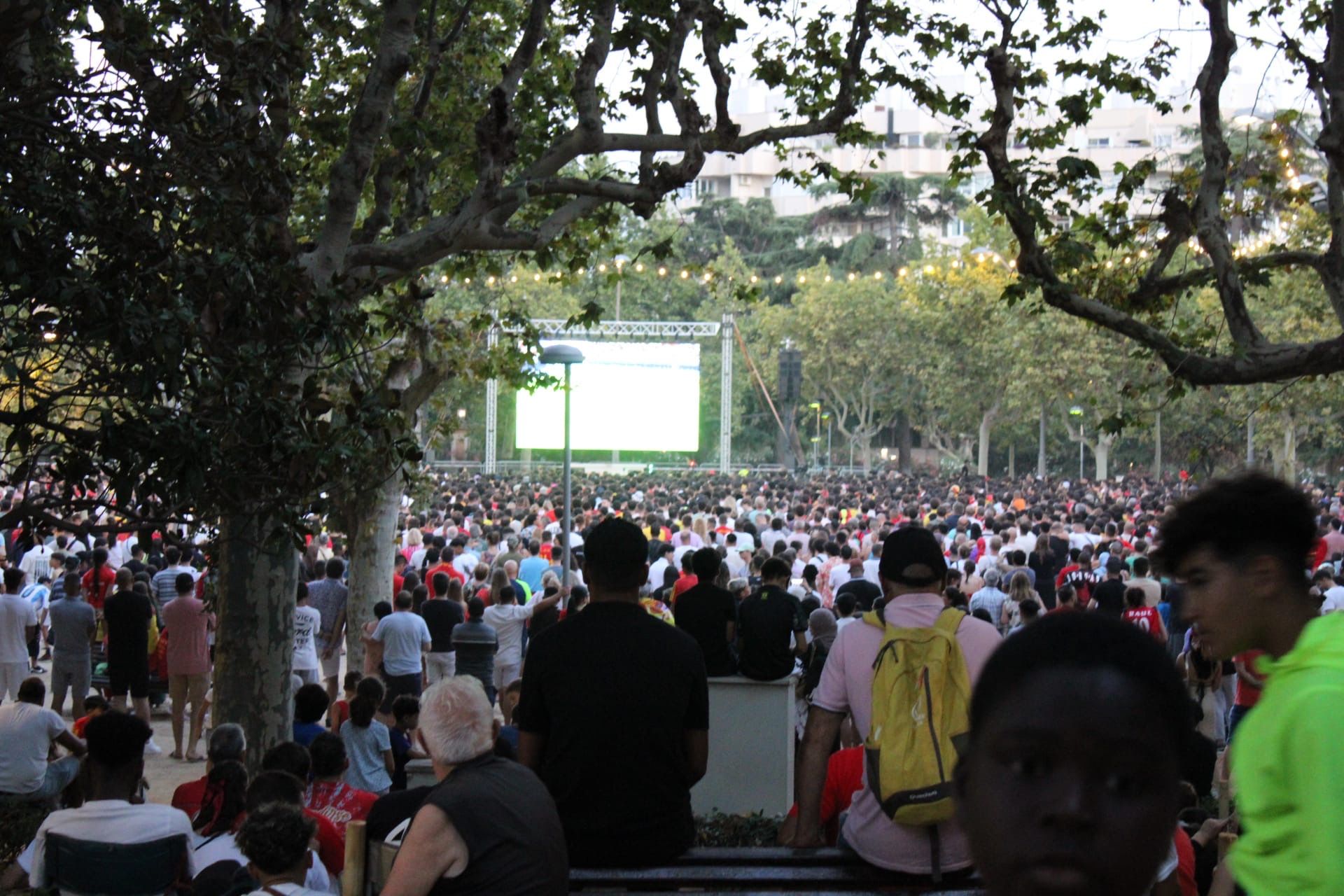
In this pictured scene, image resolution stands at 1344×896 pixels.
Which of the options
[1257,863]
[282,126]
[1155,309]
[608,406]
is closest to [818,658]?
[1155,309]

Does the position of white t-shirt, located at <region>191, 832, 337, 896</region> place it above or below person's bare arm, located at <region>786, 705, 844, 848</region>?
below

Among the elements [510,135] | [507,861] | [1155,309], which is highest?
[510,135]

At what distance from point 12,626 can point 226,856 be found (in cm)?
723

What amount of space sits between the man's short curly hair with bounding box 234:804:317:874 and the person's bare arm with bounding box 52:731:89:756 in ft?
13.7

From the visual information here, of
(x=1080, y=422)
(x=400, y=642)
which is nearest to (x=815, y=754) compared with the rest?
(x=400, y=642)

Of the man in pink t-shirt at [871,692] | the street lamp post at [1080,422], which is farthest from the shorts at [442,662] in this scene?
the street lamp post at [1080,422]

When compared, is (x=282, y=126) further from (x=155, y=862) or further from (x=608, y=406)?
(x=608, y=406)

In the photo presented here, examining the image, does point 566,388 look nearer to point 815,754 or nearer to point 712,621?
point 712,621

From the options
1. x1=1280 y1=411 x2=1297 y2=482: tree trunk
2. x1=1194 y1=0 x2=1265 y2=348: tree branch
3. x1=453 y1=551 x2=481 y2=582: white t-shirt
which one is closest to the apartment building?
x1=1280 y1=411 x2=1297 y2=482: tree trunk

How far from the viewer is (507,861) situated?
3.38 m

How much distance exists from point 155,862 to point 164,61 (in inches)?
121

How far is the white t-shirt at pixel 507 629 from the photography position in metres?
12.1

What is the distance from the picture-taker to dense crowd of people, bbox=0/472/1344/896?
1430mm

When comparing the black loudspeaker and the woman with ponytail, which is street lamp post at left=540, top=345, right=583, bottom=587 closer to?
the woman with ponytail
